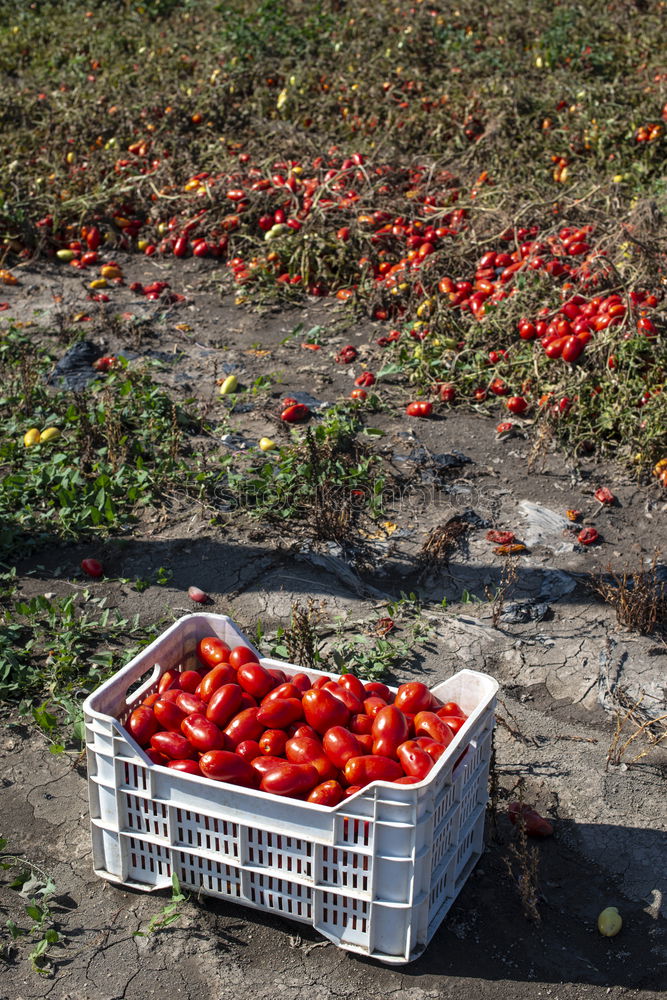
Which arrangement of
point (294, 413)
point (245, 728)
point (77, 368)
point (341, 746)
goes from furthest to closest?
point (77, 368) < point (294, 413) < point (245, 728) < point (341, 746)

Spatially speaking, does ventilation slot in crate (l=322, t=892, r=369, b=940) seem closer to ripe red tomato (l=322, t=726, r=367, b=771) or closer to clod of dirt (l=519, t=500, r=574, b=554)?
ripe red tomato (l=322, t=726, r=367, b=771)

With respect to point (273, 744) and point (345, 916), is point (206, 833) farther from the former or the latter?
point (345, 916)

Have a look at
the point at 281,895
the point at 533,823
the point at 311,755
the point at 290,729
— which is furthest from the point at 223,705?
the point at 533,823

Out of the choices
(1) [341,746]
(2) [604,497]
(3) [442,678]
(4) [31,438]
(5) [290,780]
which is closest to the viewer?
(5) [290,780]

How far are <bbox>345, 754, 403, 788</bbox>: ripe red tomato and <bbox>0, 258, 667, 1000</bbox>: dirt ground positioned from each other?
52cm

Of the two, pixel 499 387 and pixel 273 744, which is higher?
pixel 273 744

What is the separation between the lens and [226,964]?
116 inches

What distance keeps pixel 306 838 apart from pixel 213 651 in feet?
2.71

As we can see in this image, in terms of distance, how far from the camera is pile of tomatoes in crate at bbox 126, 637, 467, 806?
290 centimetres

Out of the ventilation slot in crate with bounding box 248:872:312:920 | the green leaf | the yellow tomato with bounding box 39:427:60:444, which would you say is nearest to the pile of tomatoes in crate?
the ventilation slot in crate with bounding box 248:872:312:920

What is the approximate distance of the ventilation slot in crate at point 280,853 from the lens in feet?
9.32

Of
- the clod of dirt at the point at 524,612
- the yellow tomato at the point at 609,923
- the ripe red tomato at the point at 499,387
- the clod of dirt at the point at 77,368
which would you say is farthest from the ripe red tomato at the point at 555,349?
the yellow tomato at the point at 609,923

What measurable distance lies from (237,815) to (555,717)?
152cm

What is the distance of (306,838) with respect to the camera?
9.12 feet
